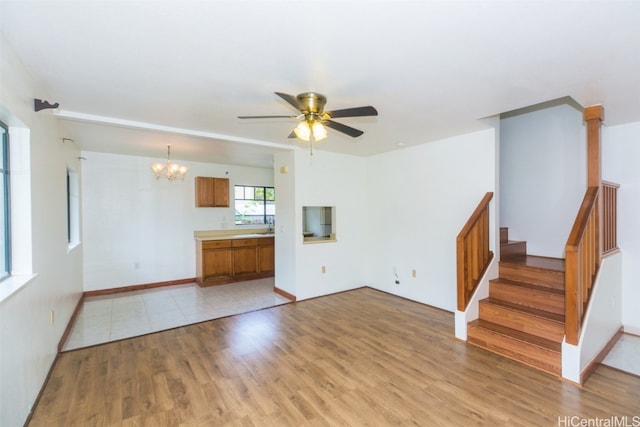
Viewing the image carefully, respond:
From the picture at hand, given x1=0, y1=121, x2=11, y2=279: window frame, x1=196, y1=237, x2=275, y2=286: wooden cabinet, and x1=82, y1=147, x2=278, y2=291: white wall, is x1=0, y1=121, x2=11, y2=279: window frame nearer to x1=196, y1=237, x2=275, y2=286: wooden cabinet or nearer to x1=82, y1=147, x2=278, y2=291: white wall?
x1=82, y1=147, x2=278, y2=291: white wall

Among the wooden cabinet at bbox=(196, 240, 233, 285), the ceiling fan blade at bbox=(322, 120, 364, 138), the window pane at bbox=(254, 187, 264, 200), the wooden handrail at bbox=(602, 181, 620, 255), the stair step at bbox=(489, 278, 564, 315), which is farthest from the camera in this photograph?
the window pane at bbox=(254, 187, 264, 200)

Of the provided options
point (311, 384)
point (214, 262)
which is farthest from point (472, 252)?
point (214, 262)

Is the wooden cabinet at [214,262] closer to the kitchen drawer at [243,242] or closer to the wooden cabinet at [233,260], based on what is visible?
the wooden cabinet at [233,260]

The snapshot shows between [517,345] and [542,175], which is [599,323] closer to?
[517,345]

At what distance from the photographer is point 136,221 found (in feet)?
17.6

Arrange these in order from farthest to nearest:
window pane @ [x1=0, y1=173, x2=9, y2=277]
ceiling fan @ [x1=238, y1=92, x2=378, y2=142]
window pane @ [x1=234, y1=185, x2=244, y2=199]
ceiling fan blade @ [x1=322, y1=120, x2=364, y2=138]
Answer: window pane @ [x1=234, y1=185, x2=244, y2=199]
ceiling fan blade @ [x1=322, y1=120, x2=364, y2=138]
ceiling fan @ [x1=238, y1=92, x2=378, y2=142]
window pane @ [x1=0, y1=173, x2=9, y2=277]

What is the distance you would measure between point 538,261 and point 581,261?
1.41 meters

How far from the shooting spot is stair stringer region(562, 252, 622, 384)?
243 centimetres

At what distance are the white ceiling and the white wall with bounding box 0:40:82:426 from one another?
0.25m

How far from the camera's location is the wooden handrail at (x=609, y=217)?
10.3ft

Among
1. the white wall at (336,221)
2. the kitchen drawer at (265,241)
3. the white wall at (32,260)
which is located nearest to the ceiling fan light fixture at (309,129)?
the white wall at (32,260)

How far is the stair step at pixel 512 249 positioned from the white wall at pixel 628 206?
3.28ft

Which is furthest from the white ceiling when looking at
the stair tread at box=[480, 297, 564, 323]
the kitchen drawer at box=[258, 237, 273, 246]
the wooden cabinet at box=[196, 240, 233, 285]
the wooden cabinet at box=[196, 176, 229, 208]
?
the kitchen drawer at box=[258, 237, 273, 246]

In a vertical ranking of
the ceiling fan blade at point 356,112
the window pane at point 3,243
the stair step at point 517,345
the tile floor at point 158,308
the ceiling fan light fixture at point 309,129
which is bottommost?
the tile floor at point 158,308
